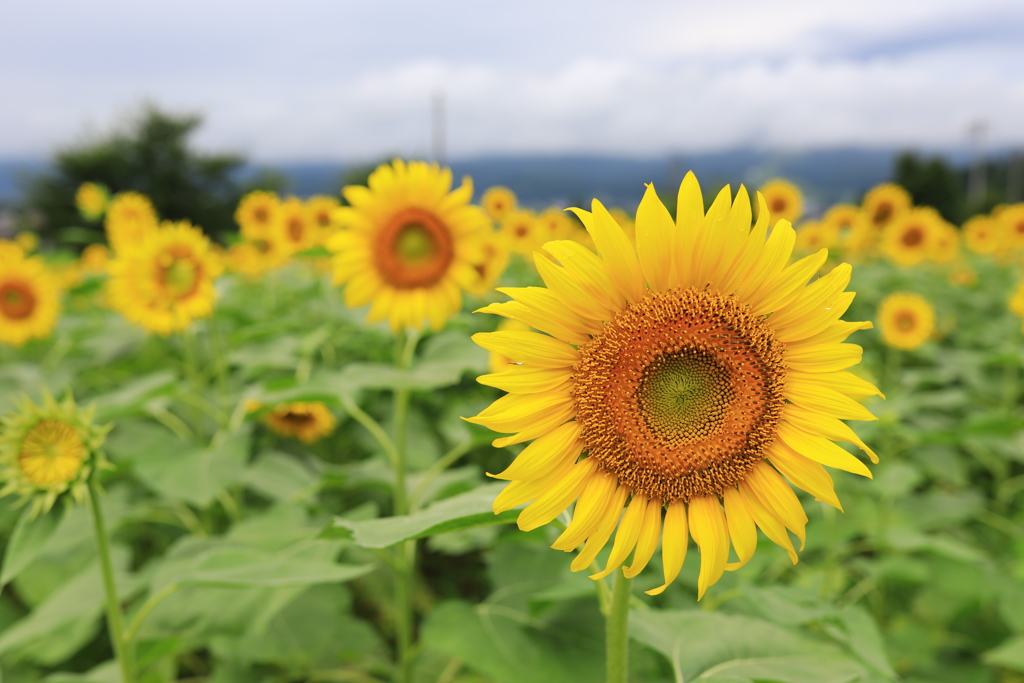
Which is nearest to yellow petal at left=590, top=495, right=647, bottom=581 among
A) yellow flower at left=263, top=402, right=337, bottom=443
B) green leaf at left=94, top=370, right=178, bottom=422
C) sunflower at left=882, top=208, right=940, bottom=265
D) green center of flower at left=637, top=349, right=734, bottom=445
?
Answer: green center of flower at left=637, top=349, right=734, bottom=445

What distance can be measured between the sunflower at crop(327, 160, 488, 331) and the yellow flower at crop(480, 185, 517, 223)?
3.86m

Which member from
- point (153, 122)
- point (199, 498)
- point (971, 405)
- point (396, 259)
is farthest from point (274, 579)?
point (153, 122)

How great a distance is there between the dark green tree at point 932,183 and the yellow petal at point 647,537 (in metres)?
39.4

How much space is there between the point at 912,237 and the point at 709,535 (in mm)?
7273

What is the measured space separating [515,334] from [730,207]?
42 cm

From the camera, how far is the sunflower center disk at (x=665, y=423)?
1191 millimetres

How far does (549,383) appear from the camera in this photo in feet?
3.97

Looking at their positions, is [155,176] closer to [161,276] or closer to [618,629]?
[161,276]

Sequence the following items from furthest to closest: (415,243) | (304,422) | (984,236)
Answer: (984,236) < (304,422) < (415,243)

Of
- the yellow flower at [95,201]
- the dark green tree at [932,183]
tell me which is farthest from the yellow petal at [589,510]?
the dark green tree at [932,183]

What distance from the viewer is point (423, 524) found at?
3.94 ft

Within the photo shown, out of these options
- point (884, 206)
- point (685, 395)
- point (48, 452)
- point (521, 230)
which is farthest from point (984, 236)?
point (48, 452)

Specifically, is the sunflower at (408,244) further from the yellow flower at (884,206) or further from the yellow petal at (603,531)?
the yellow flower at (884,206)

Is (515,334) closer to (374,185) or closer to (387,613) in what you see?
(374,185)
